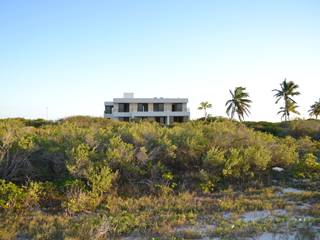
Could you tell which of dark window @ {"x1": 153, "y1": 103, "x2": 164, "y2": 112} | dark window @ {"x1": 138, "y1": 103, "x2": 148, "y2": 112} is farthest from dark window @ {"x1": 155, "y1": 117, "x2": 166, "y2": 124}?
dark window @ {"x1": 138, "y1": 103, "x2": 148, "y2": 112}

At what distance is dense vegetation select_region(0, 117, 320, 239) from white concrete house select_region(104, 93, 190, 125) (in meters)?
46.1

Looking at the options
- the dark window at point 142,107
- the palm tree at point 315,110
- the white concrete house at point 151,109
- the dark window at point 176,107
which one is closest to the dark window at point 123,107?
the white concrete house at point 151,109

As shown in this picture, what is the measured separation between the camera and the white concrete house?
58031mm

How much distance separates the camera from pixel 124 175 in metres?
8.80

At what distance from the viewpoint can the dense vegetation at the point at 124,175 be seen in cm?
619

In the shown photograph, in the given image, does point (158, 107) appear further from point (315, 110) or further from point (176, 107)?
point (315, 110)

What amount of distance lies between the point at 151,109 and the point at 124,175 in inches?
2003

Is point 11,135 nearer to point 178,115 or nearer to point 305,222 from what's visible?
point 305,222

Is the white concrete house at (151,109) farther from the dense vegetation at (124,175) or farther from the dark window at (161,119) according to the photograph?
the dense vegetation at (124,175)

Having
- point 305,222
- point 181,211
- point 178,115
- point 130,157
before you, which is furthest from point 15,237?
point 178,115

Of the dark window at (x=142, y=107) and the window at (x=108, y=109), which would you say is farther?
the window at (x=108, y=109)

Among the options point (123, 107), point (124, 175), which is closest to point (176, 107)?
point (123, 107)

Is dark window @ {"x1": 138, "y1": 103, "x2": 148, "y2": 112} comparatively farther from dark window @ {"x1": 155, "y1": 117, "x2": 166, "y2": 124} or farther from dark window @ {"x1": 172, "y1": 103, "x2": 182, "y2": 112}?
dark window @ {"x1": 172, "y1": 103, "x2": 182, "y2": 112}

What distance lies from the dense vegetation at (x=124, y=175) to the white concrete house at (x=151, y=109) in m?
46.1
